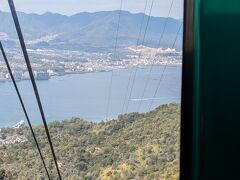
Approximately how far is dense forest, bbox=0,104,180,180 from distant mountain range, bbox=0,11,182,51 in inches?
17.1

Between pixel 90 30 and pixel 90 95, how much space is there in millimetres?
408

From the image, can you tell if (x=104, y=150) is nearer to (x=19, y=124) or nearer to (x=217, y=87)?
(x=19, y=124)

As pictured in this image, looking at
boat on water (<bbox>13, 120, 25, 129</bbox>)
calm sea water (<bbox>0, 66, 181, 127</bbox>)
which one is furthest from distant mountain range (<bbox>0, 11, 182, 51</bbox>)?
boat on water (<bbox>13, 120, 25, 129</bbox>)

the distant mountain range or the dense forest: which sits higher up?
the distant mountain range

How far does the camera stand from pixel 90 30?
6.66 feet

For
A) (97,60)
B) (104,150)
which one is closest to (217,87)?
(97,60)

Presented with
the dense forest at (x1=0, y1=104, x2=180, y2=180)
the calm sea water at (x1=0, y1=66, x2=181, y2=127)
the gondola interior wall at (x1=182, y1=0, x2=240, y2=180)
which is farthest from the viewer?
the dense forest at (x1=0, y1=104, x2=180, y2=180)

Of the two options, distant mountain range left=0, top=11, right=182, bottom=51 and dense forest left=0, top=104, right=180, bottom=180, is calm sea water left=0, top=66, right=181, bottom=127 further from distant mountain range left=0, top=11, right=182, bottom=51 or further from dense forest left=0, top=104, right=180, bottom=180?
distant mountain range left=0, top=11, right=182, bottom=51

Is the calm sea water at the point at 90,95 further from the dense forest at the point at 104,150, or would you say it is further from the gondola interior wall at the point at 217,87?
the gondola interior wall at the point at 217,87

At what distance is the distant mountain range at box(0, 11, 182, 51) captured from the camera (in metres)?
1.79

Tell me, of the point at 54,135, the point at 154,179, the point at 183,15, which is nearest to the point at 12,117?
the point at 54,135

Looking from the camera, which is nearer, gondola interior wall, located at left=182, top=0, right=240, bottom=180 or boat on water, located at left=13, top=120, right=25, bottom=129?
gondola interior wall, located at left=182, top=0, right=240, bottom=180

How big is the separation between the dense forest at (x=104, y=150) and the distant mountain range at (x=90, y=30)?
1.42 feet

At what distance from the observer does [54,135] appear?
1.85 meters
